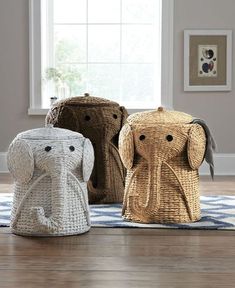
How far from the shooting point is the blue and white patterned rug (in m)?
3.24

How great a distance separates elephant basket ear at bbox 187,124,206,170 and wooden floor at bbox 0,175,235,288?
13.9 inches

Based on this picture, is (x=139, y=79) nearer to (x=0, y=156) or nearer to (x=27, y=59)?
(x=27, y=59)

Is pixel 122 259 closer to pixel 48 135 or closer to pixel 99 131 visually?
pixel 48 135

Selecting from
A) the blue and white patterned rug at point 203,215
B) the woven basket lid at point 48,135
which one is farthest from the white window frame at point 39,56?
the woven basket lid at point 48,135

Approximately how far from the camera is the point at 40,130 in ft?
10.4

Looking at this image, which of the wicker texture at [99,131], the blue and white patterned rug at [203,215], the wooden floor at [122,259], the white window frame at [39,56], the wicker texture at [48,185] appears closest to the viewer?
the wooden floor at [122,259]

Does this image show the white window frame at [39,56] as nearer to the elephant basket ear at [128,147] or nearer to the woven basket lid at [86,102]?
the woven basket lid at [86,102]

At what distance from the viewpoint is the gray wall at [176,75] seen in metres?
5.80

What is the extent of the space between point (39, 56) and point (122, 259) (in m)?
3.51

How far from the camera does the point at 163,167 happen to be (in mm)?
3268

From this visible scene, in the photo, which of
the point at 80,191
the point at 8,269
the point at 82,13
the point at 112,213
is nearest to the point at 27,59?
the point at 82,13

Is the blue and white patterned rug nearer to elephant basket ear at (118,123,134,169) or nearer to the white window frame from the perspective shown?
elephant basket ear at (118,123,134,169)

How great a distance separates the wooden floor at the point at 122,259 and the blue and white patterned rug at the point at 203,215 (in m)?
0.11

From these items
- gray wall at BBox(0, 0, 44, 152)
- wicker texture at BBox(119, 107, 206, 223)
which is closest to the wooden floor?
wicker texture at BBox(119, 107, 206, 223)
